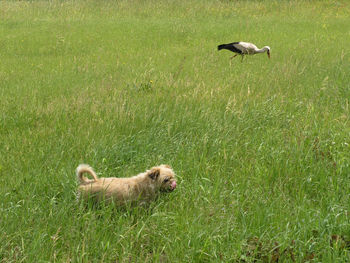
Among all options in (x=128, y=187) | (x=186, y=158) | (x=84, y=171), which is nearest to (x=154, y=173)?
(x=128, y=187)

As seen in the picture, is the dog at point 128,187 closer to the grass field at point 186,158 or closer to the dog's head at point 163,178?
the dog's head at point 163,178

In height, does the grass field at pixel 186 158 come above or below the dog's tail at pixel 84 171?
below

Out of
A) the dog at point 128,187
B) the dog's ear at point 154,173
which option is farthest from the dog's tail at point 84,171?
the dog's ear at point 154,173

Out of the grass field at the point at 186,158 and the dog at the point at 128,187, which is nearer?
the grass field at the point at 186,158

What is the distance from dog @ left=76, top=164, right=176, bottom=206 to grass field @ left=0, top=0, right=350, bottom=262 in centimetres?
11

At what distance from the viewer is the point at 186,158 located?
4.39 meters

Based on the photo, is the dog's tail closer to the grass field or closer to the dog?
the dog

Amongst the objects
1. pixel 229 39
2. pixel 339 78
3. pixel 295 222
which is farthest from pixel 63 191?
pixel 229 39

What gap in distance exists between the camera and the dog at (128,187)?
3.55 meters

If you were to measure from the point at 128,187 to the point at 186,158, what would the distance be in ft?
3.06

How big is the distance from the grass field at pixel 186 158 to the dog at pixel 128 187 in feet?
0.36

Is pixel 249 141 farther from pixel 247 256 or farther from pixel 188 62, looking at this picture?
pixel 188 62

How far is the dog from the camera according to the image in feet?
11.6

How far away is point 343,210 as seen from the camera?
345 cm
